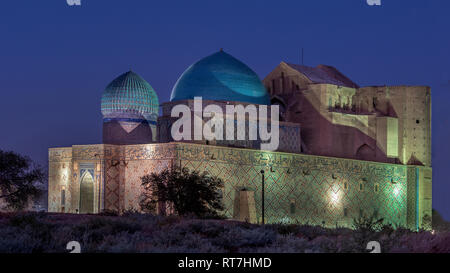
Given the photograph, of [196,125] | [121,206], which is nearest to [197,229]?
[121,206]

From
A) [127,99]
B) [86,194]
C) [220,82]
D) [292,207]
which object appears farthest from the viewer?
[127,99]

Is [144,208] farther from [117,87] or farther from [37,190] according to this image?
[117,87]

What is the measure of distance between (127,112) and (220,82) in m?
5.21

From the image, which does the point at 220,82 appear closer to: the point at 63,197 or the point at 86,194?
the point at 86,194

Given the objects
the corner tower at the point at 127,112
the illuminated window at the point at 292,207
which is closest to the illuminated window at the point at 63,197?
the corner tower at the point at 127,112

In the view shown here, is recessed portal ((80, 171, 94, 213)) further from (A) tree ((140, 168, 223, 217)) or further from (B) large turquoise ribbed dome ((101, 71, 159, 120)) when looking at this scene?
(B) large turquoise ribbed dome ((101, 71, 159, 120))

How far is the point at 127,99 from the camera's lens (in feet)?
121

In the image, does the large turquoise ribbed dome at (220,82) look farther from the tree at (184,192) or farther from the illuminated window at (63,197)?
the illuminated window at (63,197)

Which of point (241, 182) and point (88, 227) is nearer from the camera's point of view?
point (88, 227)

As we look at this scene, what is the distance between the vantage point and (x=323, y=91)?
40.4 meters

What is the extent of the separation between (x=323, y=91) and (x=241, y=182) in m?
10.9

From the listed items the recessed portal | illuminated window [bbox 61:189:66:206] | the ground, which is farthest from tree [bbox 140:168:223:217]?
the ground

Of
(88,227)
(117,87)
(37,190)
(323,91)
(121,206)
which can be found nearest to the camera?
(88,227)

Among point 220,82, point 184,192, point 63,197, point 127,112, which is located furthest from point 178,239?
point 127,112
